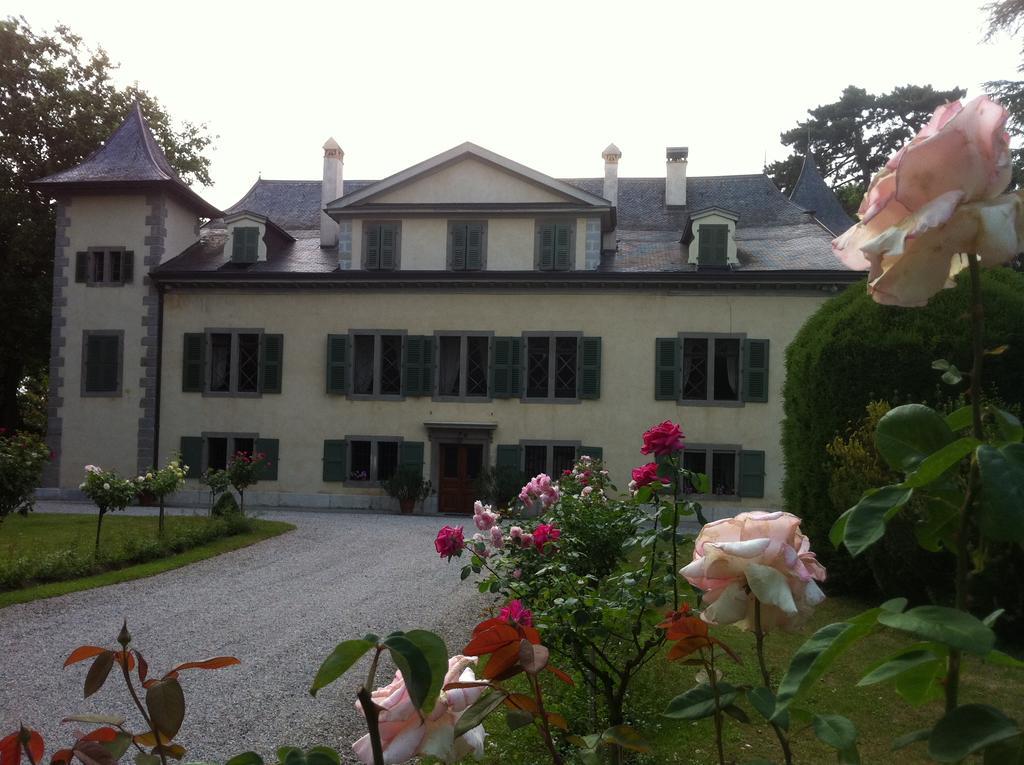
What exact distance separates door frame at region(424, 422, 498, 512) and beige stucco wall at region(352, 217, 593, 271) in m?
3.87

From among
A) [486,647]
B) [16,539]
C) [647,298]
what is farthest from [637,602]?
[647,298]

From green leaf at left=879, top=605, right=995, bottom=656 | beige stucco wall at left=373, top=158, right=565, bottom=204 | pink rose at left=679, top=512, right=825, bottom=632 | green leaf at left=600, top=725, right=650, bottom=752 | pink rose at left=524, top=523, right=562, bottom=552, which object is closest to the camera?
green leaf at left=879, top=605, right=995, bottom=656

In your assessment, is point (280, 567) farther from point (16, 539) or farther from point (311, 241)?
point (311, 241)

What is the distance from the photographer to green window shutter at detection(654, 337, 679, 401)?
19516 millimetres

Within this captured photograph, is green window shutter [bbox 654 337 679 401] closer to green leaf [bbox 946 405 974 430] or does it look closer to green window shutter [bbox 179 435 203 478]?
green window shutter [bbox 179 435 203 478]

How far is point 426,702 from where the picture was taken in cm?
Result: 81

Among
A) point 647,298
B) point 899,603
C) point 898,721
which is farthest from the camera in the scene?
point 647,298

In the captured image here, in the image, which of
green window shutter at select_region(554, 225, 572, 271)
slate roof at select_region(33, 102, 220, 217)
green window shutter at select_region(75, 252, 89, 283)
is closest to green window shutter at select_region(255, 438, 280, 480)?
green window shutter at select_region(75, 252, 89, 283)

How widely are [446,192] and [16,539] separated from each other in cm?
1205

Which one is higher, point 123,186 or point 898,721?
point 123,186

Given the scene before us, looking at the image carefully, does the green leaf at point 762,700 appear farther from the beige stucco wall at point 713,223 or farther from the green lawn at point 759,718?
the beige stucco wall at point 713,223

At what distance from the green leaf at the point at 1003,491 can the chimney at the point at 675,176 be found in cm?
2433

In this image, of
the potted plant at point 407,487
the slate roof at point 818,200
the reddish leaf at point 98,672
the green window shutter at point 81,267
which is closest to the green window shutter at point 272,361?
the potted plant at point 407,487

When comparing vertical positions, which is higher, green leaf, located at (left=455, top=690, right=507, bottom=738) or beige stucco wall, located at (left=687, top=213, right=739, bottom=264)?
beige stucco wall, located at (left=687, top=213, right=739, bottom=264)
